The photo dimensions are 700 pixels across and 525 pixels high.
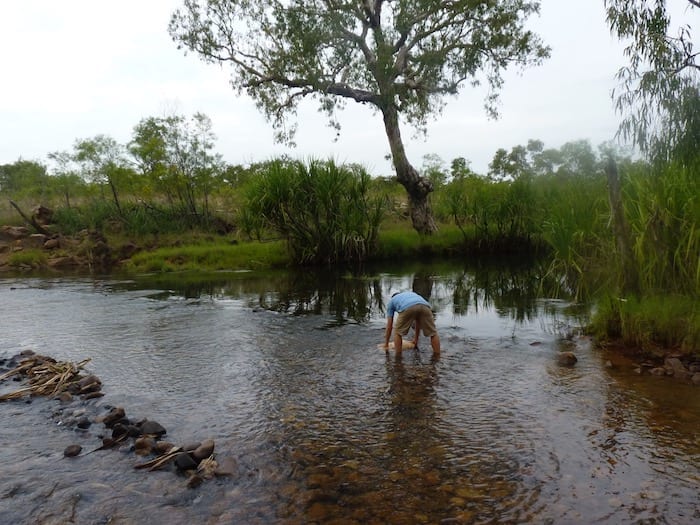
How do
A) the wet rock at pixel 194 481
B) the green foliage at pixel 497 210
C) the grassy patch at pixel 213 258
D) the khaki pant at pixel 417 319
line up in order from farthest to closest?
the grassy patch at pixel 213 258 → the green foliage at pixel 497 210 → the khaki pant at pixel 417 319 → the wet rock at pixel 194 481

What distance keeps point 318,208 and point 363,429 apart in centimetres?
1377

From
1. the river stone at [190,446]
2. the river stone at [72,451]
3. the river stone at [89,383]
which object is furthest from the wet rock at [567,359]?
the river stone at [89,383]

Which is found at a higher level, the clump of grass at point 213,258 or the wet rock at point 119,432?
the clump of grass at point 213,258

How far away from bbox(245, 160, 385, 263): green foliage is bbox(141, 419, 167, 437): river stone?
12.5 m

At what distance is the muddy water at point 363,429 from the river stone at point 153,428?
0.13 m

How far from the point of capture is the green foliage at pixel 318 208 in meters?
17.1

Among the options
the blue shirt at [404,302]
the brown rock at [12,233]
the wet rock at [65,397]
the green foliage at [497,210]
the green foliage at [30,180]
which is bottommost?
the wet rock at [65,397]

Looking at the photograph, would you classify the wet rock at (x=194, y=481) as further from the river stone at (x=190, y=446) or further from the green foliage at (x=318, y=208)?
the green foliage at (x=318, y=208)

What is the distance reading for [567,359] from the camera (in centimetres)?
646

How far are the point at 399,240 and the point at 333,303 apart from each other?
10873 mm

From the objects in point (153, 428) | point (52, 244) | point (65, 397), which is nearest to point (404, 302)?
point (153, 428)

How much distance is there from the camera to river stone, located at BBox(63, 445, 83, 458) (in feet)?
14.2

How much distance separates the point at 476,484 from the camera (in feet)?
12.1

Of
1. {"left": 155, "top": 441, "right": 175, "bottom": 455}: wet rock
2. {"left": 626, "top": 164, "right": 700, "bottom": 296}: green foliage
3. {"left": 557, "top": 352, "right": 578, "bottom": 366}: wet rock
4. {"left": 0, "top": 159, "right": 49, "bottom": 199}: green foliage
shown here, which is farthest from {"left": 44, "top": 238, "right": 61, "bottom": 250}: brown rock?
{"left": 626, "top": 164, "right": 700, "bottom": 296}: green foliage
